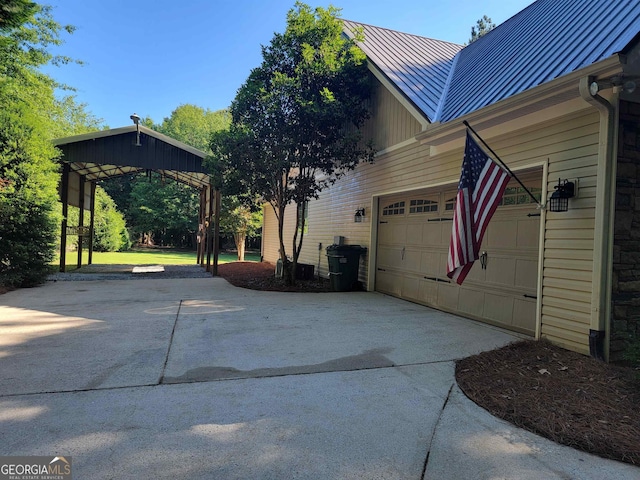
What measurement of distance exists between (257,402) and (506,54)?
7.58m

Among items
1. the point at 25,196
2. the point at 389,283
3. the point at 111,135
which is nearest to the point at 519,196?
the point at 389,283

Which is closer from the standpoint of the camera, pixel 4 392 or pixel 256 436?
pixel 256 436

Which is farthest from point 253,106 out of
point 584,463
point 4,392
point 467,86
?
point 584,463

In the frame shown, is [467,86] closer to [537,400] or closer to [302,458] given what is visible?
[537,400]

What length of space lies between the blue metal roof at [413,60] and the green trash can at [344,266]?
3.64 metres

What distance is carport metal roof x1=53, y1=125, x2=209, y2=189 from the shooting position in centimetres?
1120

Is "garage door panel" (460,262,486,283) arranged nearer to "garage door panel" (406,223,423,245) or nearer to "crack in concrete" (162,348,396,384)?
"garage door panel" (406,223,423,245)

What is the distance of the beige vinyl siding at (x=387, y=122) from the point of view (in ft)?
25.5

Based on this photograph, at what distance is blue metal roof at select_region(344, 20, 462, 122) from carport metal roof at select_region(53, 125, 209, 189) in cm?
623

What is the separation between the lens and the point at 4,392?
120 inches

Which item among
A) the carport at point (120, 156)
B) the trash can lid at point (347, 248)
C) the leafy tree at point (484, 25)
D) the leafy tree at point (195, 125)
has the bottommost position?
the trash can lid at point (347, 248)

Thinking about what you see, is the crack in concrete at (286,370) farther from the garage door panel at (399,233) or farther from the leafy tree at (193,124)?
the leafy tree at (193,124)

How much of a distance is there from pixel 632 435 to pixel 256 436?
2.52m

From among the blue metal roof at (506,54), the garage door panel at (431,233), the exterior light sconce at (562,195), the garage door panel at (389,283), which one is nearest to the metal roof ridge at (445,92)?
the blue metal roof at (506,54)
